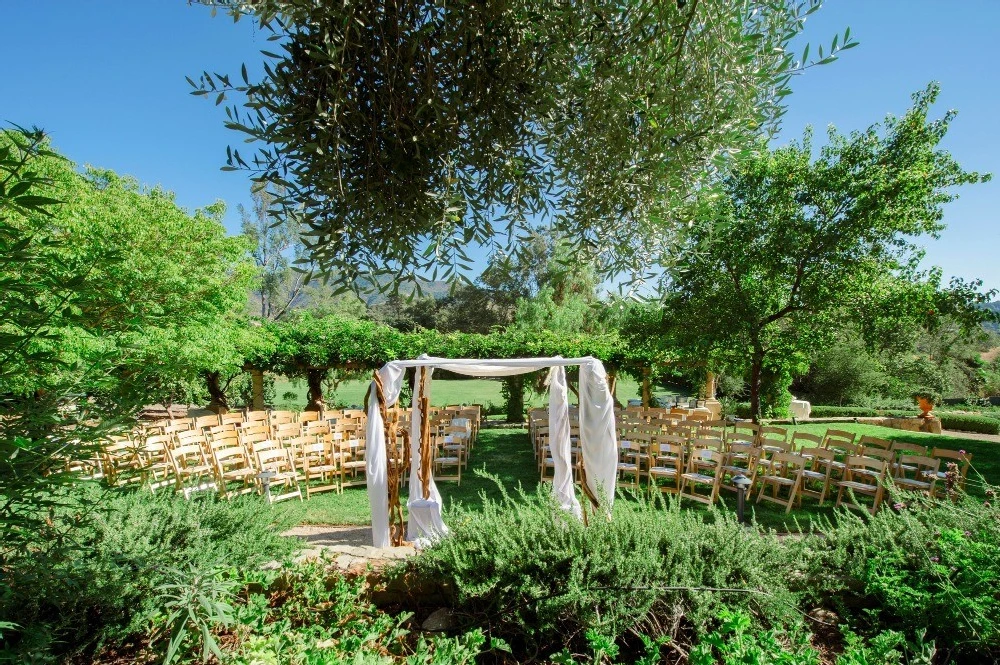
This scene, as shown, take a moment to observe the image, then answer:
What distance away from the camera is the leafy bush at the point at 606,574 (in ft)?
11.0

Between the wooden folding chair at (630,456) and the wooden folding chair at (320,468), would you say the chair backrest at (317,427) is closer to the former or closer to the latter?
the wooden folding chair at (320,468)

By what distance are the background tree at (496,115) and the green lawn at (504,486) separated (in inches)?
115

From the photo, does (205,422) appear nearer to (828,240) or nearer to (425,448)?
(425,448)

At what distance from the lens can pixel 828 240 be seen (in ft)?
31.1

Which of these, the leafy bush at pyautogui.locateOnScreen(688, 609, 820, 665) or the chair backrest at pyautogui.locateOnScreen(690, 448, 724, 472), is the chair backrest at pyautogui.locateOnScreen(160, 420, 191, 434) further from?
the leafy bush at pyautogui.locateOnScreen(688, 609, 820, 665)

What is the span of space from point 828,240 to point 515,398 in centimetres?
1110

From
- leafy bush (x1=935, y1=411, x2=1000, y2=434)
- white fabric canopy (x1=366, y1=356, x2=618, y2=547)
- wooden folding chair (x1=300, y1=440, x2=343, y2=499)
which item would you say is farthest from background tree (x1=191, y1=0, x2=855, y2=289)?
leafy bush (x1=935, y1=411, x2=1000, y2=434)

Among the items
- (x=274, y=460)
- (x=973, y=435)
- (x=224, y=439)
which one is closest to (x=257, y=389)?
(x=274, y=460)

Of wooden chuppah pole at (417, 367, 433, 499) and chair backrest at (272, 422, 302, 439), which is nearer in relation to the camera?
wooden chuppah pole at (417, 367, 433, 499)

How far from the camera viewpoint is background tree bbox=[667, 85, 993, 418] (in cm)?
926

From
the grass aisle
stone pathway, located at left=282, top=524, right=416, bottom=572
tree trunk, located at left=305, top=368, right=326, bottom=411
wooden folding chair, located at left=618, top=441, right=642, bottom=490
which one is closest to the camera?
stone pathway, located at left=282, top=524, right=416, bottom=572

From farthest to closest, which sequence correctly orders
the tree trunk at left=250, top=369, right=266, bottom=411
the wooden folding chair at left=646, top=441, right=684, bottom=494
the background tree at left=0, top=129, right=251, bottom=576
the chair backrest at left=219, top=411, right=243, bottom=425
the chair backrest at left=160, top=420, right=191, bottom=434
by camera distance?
the tree trunk at left=250, top=369, right=266, bottom=411 → the chair backrest at left=219, top=411, right=243, bottom=425 → the chair backrest at left=160, top=420, right=191, bottom=434 → the wooden folding chair at left=646, top=441, right=684, bottom=494 → the background tree at left=0, top=129, right=251, bottom=576

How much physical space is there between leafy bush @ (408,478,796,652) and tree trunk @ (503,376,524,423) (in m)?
14.0

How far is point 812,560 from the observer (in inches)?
154
